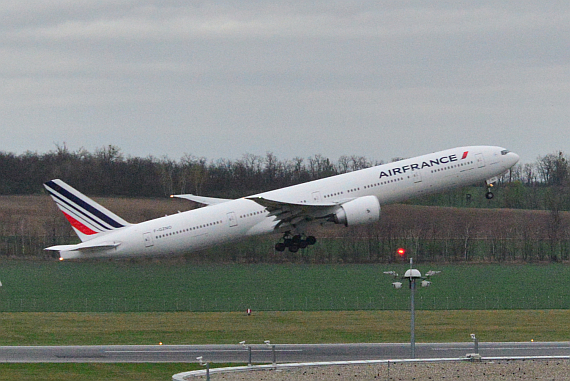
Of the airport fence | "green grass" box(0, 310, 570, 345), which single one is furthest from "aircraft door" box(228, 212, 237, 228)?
the airport fence

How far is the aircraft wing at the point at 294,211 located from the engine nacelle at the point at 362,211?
4.23 feet

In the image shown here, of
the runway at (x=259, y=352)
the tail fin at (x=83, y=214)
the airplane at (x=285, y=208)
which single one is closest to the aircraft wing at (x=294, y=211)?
the airplane at (x=285, y=208)

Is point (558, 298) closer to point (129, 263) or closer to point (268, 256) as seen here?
point (268, 256)

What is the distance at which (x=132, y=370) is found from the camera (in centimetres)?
4938

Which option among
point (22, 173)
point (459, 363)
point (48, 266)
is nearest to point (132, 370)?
point (459, 363)

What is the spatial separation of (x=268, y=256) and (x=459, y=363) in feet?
163

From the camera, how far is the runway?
2089 inches

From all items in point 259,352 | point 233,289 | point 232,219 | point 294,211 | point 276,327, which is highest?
point 294,211

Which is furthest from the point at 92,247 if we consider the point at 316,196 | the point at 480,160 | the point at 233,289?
the point at 480,160

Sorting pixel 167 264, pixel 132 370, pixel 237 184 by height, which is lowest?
pixel 132 370

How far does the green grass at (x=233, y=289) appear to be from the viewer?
75.9 metres

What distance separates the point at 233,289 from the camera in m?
81.9

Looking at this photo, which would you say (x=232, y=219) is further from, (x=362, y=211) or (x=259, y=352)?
(x=259, y=352)

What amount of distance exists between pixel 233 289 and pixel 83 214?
15.9 metres
